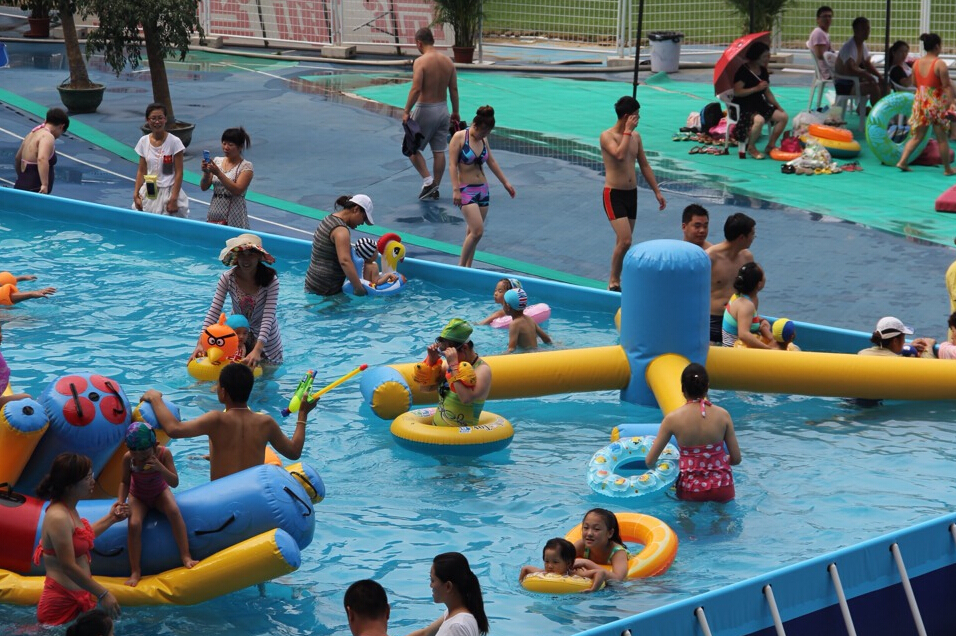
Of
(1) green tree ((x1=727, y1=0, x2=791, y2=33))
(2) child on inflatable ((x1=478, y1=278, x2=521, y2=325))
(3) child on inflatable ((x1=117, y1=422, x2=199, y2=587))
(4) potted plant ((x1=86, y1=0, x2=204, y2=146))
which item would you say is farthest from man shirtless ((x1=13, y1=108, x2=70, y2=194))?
(1) green tree ((x1=727, y1=0, x2=791, y2=33))

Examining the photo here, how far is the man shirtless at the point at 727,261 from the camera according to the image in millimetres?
9711

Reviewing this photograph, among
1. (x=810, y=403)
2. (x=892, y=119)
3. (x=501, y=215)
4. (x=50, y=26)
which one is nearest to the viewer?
(x=810, y=403)

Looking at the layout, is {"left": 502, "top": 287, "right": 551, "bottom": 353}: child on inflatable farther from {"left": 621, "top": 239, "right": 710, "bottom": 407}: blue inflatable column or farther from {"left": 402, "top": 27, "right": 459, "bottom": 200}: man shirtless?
{"left": 402, "top": 27, "right": 459, "bottom": 200}: man shirtless

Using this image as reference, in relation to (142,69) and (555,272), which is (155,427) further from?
(142,69)

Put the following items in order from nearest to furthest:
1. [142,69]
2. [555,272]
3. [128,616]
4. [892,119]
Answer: [128,616] → [555,272] → [892,119] → [142,69]

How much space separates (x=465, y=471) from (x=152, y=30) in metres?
10.7

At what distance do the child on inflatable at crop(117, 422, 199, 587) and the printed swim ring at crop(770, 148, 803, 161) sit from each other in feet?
40.5

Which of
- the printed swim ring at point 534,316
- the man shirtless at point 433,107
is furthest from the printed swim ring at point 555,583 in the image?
the man shirtless at point 433,107

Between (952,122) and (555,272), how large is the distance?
26.4 ft

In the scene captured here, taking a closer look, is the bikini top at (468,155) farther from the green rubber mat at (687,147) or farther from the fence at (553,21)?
the fence at (553,21)

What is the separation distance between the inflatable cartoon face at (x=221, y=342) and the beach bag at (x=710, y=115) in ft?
33.5

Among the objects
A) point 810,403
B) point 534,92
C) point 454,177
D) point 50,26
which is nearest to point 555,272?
point 454,177

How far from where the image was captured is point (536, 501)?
7875 millimetres

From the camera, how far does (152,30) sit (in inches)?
667
